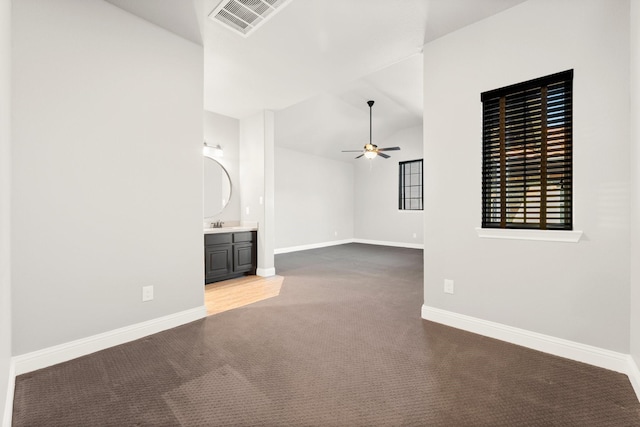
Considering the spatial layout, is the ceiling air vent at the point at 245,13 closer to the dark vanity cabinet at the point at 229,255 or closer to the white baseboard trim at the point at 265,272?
the dark vanity cabinet at the point at 229,255

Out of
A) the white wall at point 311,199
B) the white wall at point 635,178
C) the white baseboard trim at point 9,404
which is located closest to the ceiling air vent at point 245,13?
the white wall at point 635,178

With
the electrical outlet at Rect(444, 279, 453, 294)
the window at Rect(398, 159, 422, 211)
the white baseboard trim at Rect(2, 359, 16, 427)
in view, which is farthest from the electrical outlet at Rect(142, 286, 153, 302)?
the window at Rect(398, 159, 422, 211)

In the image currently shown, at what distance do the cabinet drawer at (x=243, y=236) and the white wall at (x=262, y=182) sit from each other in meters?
0.15

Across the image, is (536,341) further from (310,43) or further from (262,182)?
(262,182)

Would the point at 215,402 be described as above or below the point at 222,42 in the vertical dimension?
below

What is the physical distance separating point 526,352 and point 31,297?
3572mm

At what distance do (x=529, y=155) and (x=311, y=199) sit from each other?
622cm

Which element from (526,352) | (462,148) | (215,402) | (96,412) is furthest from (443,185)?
(96,412)

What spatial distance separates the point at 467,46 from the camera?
2607 millimetres

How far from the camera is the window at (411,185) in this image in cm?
822

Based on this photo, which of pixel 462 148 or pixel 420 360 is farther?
pixel 462 148

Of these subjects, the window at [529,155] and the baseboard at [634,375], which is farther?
the window at [529,155]

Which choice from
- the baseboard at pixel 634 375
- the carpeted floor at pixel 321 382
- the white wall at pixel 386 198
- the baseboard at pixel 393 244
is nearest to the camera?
the carpeted floor at pixel 321 382

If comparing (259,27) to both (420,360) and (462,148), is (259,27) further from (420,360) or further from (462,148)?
(420,360)
